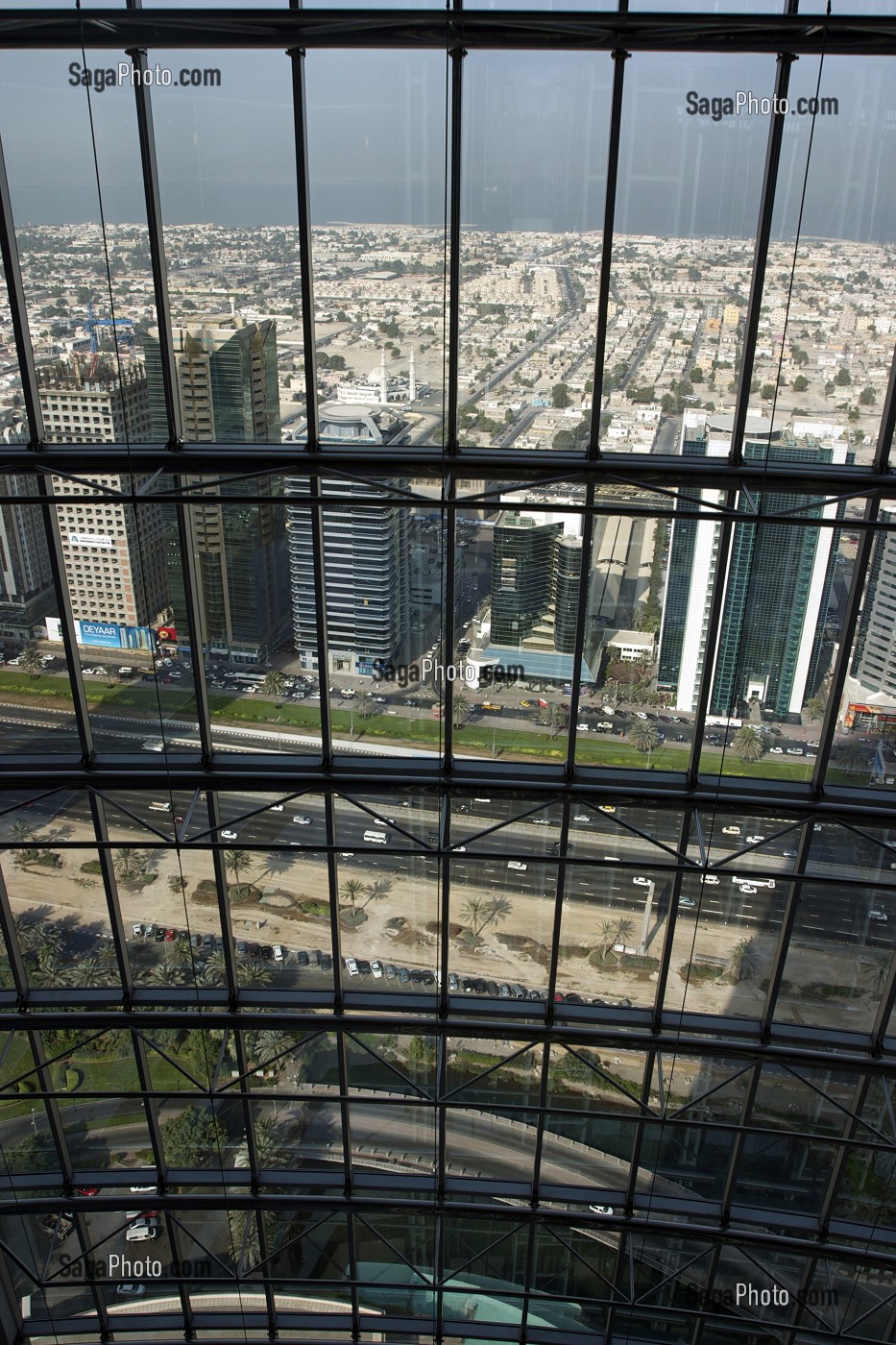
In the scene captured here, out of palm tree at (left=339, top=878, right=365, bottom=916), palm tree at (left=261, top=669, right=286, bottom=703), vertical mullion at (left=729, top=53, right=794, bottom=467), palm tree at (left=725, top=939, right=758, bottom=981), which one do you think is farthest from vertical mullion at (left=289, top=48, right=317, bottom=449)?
palm tree at (left=725, top=939, right=758, bottom=981)

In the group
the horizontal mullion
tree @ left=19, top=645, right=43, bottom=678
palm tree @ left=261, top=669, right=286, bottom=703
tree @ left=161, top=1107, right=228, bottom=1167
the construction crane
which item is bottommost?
tree @ left=161, top=1107, right=228, bottom=1167

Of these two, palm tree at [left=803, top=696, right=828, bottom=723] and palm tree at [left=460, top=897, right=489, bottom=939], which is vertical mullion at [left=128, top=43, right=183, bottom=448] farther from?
palm tree at [left=803, top=696, right=828, bottom=723]

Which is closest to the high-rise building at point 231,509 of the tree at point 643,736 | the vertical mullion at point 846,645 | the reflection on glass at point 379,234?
the reflection on glass at point 379,234

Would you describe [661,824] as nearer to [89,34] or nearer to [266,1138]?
[266,1138]

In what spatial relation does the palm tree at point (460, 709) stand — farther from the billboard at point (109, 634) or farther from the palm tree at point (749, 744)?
the billboard at point (109, 634)

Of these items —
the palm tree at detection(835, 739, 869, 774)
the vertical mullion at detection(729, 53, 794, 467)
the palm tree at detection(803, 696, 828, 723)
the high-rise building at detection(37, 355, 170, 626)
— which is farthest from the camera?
the palm tree at detection(835, 739, 869, 774)

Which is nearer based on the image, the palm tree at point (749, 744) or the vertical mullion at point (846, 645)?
the vertical mullion at point (846, 645)

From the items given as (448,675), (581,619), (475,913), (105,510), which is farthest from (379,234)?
(475,913)
